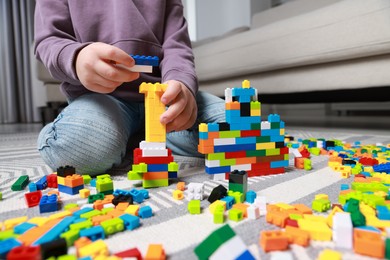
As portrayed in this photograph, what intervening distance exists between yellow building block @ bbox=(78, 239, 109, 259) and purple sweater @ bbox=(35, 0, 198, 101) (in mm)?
503

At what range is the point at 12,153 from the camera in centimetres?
110

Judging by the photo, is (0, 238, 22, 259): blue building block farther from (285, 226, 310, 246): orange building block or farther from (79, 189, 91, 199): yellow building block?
(285, 226, 310, 246): orange building block

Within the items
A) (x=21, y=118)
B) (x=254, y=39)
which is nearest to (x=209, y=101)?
(x=254, y=39)

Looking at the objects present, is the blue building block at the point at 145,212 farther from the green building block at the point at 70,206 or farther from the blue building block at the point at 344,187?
the blue building block at the point at 344,187

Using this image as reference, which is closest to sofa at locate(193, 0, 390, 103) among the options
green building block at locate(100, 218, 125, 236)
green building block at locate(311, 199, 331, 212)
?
green building block at locate(311, 199, 331, 212)

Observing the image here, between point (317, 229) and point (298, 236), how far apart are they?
28mm

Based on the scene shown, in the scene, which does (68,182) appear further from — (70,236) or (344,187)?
(344,187)

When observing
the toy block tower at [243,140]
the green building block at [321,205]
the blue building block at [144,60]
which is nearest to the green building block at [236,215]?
the green building block at [321,205]

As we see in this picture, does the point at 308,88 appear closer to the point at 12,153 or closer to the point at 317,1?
the point at 317,1

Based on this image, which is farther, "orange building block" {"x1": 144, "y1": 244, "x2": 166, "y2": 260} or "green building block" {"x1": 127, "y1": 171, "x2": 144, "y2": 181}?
"green building block" {"x1": 127, "y1": 171, "x2": 144, "y2": 181}

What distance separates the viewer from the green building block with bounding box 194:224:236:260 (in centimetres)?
33

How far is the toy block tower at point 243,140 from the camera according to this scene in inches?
26.1

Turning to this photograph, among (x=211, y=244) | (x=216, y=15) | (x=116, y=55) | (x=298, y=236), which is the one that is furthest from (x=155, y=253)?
(x=216, y=15)

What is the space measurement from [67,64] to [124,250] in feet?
1.56
